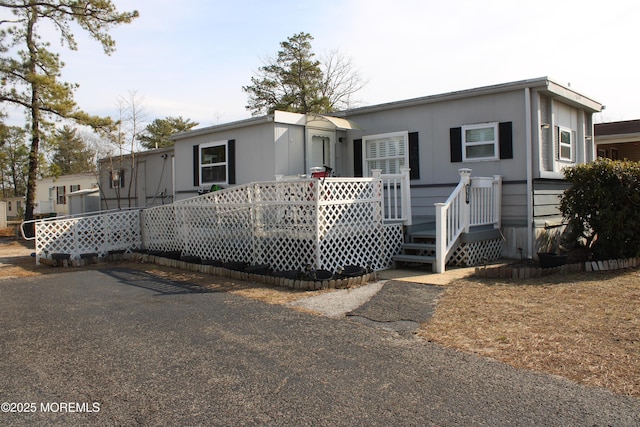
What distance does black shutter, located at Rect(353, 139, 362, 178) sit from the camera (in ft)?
37.5

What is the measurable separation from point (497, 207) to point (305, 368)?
6586 mm

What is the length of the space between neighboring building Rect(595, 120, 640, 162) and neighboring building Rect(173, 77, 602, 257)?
5419 millimetres

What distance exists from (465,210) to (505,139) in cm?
192

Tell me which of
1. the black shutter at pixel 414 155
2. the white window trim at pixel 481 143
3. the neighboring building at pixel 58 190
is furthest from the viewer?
the neighboring building at pixel 58 190

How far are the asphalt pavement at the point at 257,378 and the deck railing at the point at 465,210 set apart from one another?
299 centimetres

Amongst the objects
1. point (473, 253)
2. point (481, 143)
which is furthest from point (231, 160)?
point (473, 253)

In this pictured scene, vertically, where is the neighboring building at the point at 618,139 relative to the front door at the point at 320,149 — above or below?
above

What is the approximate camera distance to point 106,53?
1817 cm

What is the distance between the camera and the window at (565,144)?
1014 centimetres

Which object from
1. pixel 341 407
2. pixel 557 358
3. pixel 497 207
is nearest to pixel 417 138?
pixel 497 207

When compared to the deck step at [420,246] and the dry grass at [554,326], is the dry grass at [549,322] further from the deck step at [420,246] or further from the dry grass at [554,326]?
the deck step at [420,246]

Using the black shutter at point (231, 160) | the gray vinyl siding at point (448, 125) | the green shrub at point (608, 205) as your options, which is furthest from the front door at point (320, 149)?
the green shrub at point (608, 205)

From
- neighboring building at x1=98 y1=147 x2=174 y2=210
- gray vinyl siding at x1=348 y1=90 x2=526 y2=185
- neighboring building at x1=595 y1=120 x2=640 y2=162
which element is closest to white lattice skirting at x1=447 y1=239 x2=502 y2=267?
gray vinyl siding at x1=348 y1=90 x2=526 y2=185

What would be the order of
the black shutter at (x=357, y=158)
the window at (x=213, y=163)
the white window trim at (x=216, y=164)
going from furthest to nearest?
the window at (x=213, y=163), the white window trim at (x=216, y=164), the black shutter at (x=357, y=158)
